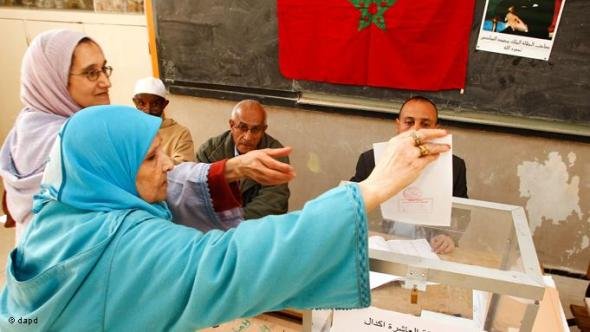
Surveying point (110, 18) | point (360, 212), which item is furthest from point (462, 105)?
point (110, 18)

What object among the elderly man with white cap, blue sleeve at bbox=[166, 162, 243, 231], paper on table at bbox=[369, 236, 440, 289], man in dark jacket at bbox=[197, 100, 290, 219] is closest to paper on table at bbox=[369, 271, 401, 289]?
paper on table at bbox=[369, 236, 440, 289]

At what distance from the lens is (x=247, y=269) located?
2.35 ft

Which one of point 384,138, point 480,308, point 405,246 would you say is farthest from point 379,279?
point 384,138

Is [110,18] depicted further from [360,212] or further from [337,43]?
[360,212]

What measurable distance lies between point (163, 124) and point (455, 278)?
2.55 metres

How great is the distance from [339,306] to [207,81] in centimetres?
271

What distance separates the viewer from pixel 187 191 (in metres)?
1.26

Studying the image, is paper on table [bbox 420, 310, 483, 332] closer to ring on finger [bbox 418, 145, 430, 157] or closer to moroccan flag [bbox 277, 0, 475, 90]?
ring on finger [bbox 418, 145, 430, 157]

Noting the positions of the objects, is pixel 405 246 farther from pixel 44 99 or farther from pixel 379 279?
pixel 44 99

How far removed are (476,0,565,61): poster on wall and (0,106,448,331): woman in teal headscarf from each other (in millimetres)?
1937

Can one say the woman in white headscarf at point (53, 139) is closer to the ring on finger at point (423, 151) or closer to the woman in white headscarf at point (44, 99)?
the woman in white headscarf at point (44, 99)

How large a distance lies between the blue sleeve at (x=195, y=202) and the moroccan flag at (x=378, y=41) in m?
1.77

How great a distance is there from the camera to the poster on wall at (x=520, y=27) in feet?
7.73

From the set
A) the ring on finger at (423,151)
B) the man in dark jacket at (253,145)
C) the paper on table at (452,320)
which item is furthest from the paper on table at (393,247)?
the man in dark jacket at (253,145)
